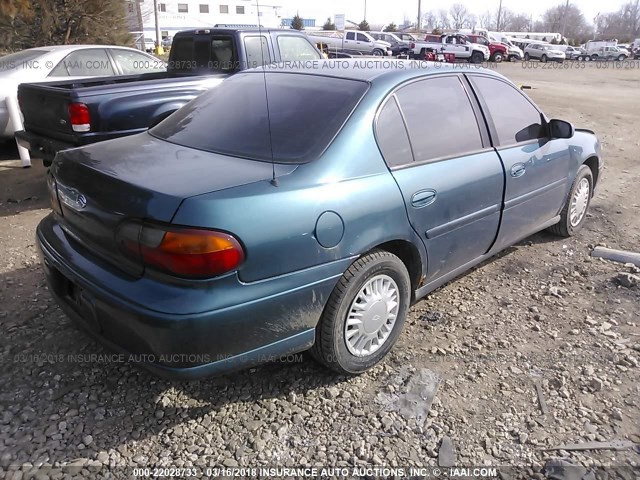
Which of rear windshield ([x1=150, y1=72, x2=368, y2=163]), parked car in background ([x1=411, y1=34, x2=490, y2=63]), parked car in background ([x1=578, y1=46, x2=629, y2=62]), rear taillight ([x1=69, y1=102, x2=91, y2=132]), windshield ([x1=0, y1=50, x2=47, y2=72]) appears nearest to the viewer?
rear windshield ([x1=150, y1=72, x2=368, y2=163])

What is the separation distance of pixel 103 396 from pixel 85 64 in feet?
21.6

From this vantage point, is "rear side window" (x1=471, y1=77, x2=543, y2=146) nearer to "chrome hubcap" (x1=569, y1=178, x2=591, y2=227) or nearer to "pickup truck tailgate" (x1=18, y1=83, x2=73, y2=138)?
"chrome hubcap" (x1=569, y1=178, x2=591, y2=227)

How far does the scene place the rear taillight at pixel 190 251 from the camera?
84.7 inches

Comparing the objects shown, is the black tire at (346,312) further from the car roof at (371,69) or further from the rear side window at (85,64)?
the rear side window at (85,64)

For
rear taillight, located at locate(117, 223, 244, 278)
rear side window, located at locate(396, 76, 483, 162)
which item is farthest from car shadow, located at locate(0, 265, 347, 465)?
rear side window, located at locate(396, 76, 483, 162)

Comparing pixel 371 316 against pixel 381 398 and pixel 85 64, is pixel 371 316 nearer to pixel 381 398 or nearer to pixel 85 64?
pixel 381 398

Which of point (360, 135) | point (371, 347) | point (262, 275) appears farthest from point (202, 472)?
point (360, 135)

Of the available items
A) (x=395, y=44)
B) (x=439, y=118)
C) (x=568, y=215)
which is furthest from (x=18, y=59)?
(x=395, y=44)

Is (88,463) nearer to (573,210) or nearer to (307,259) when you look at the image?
(307,259)

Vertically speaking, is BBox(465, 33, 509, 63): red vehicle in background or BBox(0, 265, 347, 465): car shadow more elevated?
BBox(465, 33, 509, 63): red vehicle in background

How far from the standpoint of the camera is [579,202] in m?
4.87

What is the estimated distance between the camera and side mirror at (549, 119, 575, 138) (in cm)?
408

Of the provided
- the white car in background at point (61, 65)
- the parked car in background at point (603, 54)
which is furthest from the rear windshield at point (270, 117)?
the parked car in background at point (603, 54)

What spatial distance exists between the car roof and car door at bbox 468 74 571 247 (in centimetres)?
23
